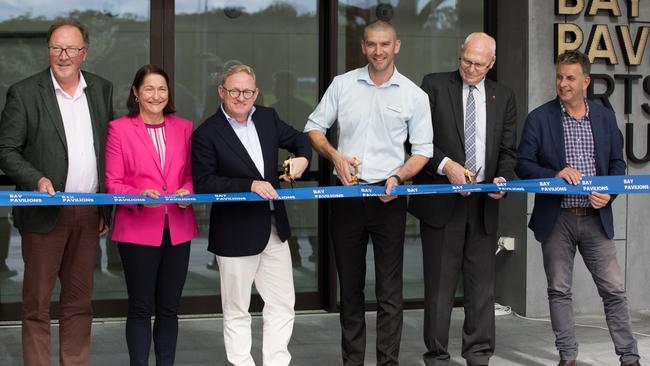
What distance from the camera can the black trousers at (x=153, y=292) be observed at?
18.2 ft

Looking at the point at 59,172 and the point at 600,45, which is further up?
→ the point at 600,45

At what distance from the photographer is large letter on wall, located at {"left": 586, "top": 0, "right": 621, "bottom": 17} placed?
810cm

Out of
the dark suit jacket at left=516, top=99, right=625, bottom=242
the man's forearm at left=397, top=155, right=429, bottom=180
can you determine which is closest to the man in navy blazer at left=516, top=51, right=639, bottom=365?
the dark suit jacket at left=516, top=99, right=625, bottom=242

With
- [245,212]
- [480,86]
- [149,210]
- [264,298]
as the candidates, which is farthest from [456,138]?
[149,210]

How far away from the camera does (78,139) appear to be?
553 centimetres

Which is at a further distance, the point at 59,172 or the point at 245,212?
the point at 245,212

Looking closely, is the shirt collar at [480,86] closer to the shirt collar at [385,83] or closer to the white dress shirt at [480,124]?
the white dress shirt at [480,124]

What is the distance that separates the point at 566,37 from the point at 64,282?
4547mm

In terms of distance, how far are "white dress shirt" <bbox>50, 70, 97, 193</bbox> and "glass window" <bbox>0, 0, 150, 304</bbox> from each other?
7.73 feet

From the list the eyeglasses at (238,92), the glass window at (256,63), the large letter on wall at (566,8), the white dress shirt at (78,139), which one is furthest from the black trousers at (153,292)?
the large letter on wall at (566,8)

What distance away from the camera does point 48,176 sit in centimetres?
546

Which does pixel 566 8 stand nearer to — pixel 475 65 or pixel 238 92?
pixel 475 65

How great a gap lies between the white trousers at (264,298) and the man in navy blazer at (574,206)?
5.39 ft

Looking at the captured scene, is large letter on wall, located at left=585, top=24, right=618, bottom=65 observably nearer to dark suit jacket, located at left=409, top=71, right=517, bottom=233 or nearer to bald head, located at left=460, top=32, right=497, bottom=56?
dark suit jacket, located at left=409, top=71, right=517, bottom=233
